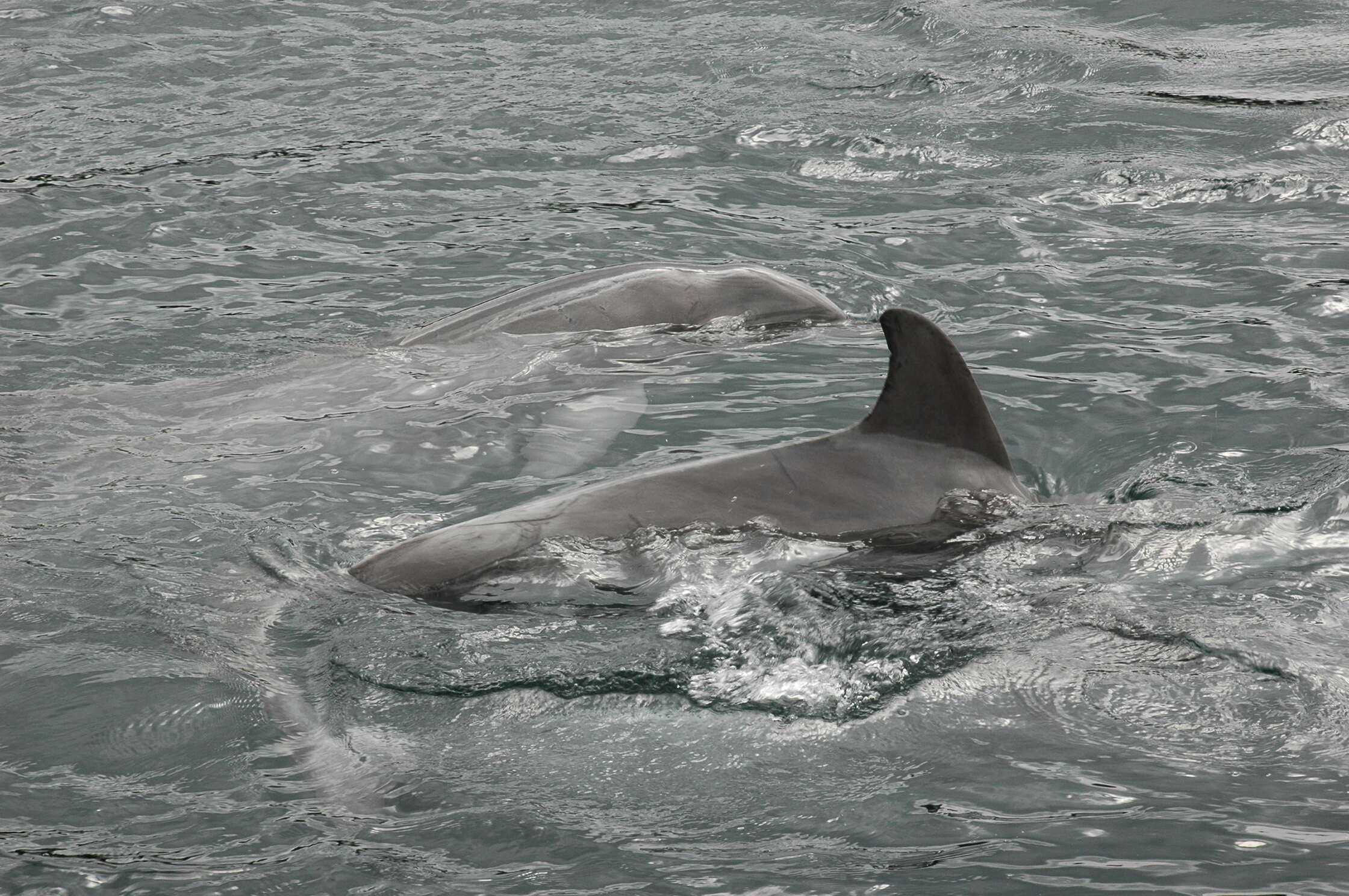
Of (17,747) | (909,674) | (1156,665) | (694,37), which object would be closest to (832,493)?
(909,674)

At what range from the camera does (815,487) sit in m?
5.10

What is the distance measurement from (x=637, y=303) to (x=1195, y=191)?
449 centimetres

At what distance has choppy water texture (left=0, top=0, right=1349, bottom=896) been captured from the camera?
373 cm

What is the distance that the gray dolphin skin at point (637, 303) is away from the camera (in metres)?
7.97

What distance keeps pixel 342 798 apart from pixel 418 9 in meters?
13.9

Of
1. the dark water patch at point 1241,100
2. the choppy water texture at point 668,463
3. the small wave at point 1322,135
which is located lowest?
the choppy water texture at point 668,463

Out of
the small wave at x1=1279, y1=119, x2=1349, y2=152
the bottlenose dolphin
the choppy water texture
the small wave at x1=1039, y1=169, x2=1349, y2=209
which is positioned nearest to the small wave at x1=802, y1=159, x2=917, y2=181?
the choppy water texture

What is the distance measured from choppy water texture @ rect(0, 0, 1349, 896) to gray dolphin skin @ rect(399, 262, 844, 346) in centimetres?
19

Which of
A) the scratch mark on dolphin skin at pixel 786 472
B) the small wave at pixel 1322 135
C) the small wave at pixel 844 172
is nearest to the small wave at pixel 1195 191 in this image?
the small wave at pixel 1322 135

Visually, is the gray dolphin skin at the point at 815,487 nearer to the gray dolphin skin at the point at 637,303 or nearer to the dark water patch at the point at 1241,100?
the gray dolphin skin at the point at 637,303

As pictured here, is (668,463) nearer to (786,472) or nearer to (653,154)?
(786,472)

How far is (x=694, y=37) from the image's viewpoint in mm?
14547

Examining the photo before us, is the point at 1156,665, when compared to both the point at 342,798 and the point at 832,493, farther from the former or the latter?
the point at 342,798

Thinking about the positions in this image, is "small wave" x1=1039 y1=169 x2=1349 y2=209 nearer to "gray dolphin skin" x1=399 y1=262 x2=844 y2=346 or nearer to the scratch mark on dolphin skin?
"gray dolphin skin" x1=399 y1=262 x2=844 y2=346
